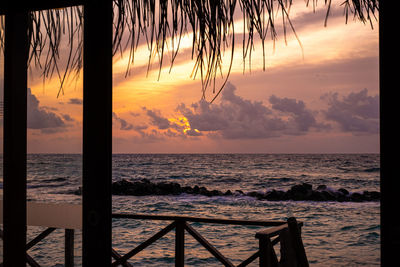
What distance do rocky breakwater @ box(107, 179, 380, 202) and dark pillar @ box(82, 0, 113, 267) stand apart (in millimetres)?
14106

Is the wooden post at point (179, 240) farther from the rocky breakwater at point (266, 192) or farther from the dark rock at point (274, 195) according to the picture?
the dark rock at point (274, 195)

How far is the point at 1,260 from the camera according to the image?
1413 mm

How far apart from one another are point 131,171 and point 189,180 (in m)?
2.68

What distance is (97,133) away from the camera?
129 centimetres

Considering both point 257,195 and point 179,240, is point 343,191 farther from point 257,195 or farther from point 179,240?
point 179,240

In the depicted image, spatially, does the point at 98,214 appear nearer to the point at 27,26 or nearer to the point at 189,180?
the point at 27,26

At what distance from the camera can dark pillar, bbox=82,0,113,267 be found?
4.19ft

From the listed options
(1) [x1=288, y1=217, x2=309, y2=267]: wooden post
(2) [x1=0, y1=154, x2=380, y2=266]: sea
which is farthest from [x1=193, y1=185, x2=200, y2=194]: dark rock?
(1) [x1=288, y1=217, x2=309, y2=267]: wooden post
